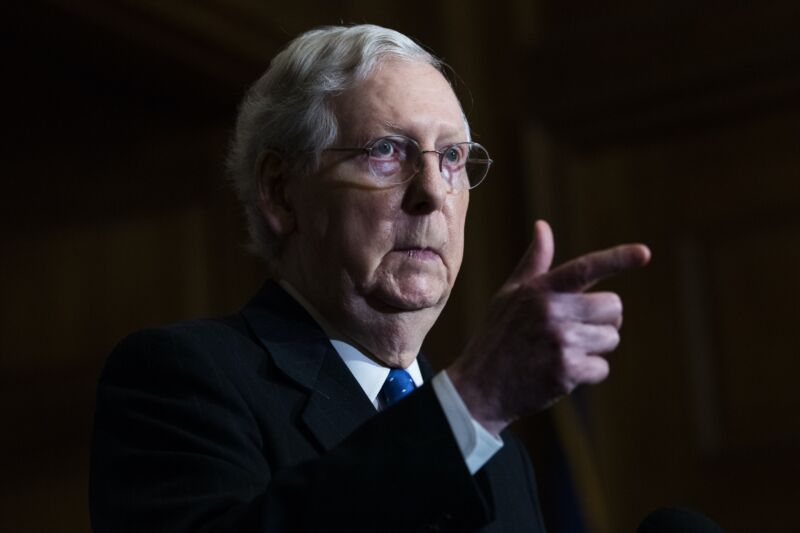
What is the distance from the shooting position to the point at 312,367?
207cm

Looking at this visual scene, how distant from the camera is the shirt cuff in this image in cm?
150

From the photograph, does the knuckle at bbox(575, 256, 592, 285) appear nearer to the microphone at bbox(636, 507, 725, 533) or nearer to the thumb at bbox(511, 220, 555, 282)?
the thumb at bbox(511, 220, 555, 282)

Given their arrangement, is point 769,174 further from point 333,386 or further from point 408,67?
point 333,386

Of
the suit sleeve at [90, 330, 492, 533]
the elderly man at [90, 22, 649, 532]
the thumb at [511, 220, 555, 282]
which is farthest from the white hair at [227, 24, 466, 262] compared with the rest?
the thumb at [511, 220, 555, 282]

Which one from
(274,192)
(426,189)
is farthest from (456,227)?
(274,192)

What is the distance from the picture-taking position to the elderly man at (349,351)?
1.50 m

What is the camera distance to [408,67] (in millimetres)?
2316

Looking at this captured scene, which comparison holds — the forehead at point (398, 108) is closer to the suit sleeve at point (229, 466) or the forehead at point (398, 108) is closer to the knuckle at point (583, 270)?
the suit sleeve at point (229, 466)

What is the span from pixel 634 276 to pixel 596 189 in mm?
410

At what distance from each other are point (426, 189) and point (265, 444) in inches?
22.0

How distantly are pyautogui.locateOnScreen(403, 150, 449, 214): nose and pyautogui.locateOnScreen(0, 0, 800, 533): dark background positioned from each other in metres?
2.36

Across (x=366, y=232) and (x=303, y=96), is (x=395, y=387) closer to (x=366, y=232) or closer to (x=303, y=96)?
(x=366, y=232)

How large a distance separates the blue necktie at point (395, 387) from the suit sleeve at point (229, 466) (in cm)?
33

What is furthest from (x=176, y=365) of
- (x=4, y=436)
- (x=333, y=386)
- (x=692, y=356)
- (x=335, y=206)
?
(x=4, y=436)
